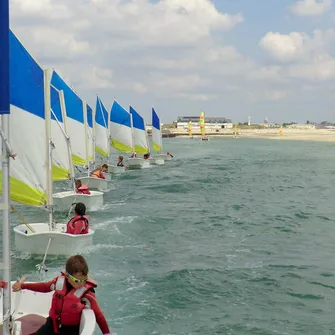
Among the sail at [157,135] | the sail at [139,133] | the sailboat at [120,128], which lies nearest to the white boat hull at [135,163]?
the sailboat at [120,128]

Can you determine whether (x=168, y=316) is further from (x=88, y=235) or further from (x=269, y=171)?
(x=269, y=171)

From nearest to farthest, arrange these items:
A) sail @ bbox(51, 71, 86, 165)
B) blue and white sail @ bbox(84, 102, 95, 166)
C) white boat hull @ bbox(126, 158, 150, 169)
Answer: sail @ bbox(51, 71, 86, 165) → blue and white sail @ bbox(84, 102, 95, 166) → white boat hull @ bbox(126, 158, 150, 169)

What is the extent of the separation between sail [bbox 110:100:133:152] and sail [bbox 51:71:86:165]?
1595cm

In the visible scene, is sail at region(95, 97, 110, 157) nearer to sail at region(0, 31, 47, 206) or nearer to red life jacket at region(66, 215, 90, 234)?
red life jacket at region(66, 215, 90, 234)

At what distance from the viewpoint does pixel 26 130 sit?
392 inches

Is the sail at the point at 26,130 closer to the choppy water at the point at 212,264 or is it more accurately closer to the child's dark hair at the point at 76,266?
the choppy water at the point at 212,264

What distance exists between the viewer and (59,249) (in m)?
11.7

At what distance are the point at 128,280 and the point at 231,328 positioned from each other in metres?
3.11

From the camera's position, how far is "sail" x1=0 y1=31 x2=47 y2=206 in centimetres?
920

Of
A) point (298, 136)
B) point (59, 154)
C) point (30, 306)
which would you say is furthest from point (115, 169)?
point (298, 136)

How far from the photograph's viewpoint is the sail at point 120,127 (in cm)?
4091

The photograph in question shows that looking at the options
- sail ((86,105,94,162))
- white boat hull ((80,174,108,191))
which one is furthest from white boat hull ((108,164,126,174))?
white boat hull ((80,174,108,191))

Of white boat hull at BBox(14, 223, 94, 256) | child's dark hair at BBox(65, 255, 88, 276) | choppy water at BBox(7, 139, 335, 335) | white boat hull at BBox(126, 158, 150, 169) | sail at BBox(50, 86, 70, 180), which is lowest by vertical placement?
choppy water at BBox(7, 139, 335, 335)

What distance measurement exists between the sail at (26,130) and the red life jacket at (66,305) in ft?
12.7
